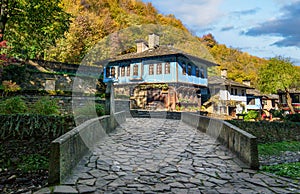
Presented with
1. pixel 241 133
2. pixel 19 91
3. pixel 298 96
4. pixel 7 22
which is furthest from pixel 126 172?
pixel 298 96

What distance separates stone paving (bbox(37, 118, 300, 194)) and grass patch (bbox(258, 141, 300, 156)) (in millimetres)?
8422

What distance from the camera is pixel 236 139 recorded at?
214 inches

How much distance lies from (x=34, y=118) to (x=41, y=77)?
581 inches

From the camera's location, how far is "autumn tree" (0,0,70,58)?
13031 mm

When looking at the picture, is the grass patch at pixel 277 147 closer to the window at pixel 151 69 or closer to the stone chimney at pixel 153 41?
the window at pixel 151 69

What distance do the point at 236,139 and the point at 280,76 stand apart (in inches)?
1016

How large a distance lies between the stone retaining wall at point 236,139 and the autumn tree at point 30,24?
431 inches

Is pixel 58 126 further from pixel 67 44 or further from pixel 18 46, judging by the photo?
pixel 67 44

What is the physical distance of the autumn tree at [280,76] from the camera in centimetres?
2659

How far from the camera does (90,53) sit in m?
30.5

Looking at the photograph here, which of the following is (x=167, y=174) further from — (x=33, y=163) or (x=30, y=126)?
(x=30, y=126)

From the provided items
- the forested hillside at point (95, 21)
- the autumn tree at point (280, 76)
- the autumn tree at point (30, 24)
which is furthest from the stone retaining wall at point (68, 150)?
the autumn tree at point (280, 76)

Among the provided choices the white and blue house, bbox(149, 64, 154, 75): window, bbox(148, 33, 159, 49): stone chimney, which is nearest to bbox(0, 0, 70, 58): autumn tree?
bbox(149, 64, 154, 75): window

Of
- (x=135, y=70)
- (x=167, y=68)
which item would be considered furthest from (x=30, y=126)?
(x=135, y=70)
